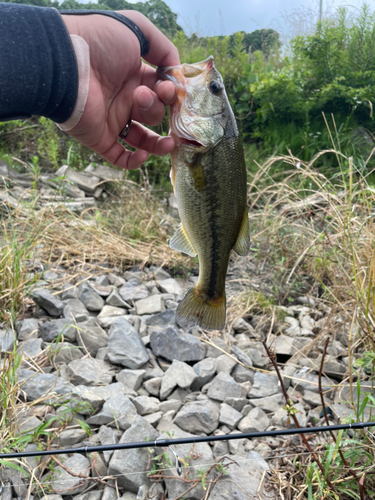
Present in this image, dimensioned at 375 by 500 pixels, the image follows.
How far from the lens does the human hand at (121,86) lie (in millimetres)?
1427

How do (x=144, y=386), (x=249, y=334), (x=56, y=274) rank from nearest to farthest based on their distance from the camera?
1. (x=144, y=386)
2. (x=249, y=334)
3. (x=56, y=274)

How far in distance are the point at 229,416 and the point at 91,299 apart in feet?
4.64

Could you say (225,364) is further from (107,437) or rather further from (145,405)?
(107,437)

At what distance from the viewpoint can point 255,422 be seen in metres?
2.18

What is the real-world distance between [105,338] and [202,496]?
1234 mm

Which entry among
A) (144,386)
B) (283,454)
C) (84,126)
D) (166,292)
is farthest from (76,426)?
(166,292)

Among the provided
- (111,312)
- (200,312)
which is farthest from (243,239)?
(111,312)

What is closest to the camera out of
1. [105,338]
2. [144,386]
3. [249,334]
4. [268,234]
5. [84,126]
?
[84,126]

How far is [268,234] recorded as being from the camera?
386cm

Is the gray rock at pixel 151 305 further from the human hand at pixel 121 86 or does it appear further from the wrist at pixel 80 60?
the wrist at pixel 80 60

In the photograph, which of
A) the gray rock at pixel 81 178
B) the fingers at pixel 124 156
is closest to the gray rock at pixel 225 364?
the fingers at pixel 124 156

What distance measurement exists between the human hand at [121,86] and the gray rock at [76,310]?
1.41 meters

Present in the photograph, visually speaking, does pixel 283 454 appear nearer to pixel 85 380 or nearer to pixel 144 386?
pixel 144 386

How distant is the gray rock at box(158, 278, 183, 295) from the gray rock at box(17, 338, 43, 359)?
1228mm
